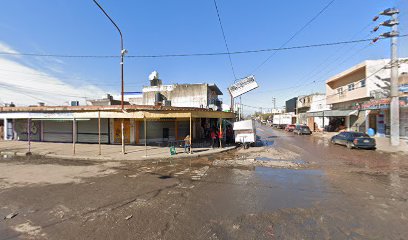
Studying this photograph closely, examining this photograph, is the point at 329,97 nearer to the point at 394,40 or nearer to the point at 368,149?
the point at 394,40

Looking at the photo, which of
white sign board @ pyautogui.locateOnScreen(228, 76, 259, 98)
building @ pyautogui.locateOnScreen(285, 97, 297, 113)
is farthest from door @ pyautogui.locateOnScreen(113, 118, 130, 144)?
building @ pyautogui.locateOnScreen(285, 97, 297, 113)

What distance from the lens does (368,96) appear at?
2391cm

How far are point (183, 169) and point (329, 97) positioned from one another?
114 ft

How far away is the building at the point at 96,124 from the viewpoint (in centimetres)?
1573

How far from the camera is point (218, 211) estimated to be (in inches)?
193

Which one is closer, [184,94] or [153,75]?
[184,94]

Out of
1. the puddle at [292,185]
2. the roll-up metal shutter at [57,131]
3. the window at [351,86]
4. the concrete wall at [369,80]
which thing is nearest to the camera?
the puddle at [292,185]

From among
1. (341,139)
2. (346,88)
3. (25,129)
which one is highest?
(346,88)

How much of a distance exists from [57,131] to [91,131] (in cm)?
446

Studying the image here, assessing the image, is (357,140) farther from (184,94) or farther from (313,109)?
(313,109)

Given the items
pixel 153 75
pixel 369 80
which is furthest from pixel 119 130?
pixel 369 80

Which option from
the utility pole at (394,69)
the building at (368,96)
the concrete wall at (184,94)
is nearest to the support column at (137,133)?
the concrete wall at (184,94)

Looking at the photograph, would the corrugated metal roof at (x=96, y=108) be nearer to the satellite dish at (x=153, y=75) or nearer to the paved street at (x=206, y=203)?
the paved street at (x=206, y=203)

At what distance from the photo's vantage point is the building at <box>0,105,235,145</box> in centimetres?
1573
